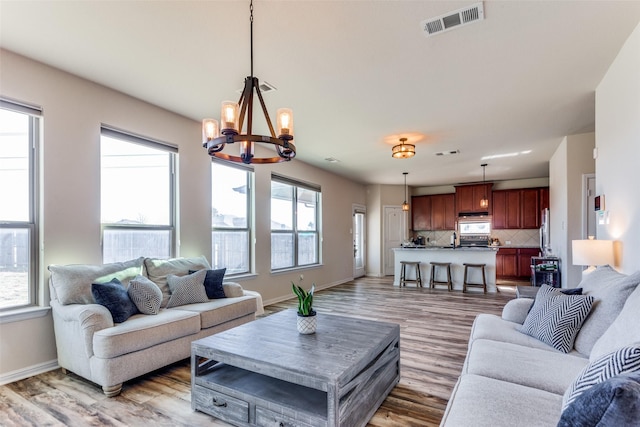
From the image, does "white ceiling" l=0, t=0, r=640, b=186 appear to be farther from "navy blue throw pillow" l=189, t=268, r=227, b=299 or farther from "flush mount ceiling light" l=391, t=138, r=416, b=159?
"navy blue throw pillow" l=189, t=268, r=227, b=299

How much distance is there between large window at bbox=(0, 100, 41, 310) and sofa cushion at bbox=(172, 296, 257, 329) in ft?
4.37

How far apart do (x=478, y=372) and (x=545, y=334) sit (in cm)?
78

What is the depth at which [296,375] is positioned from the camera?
1851 mm

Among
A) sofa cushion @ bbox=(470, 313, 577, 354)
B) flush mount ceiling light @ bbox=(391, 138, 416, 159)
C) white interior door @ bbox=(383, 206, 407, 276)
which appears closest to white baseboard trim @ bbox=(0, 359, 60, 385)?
sofa cushion @ bbox=(470, 313, 577, 354)

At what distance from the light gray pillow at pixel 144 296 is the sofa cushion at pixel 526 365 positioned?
8.78 ft

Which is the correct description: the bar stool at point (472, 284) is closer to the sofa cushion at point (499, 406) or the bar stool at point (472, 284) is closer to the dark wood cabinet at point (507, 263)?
the dark wood cabinet at point (507, 263)

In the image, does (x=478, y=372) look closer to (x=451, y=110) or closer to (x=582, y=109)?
(x=451, y=110)

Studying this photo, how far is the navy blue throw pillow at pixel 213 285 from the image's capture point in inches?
146

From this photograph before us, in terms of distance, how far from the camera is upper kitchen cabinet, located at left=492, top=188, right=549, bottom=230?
8643 millimetres

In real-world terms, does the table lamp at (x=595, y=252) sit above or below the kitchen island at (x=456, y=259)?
above

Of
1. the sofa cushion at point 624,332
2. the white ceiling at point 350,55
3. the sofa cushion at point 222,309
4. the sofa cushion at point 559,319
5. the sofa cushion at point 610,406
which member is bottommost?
the sofa cushion at point 222,309

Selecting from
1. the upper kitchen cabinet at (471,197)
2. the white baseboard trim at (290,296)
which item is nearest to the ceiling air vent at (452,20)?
the white baseboard trim at (290,296)

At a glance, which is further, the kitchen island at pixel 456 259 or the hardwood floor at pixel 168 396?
the kitchen island at pixel 456 259

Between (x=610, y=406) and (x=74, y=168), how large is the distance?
4.01m
